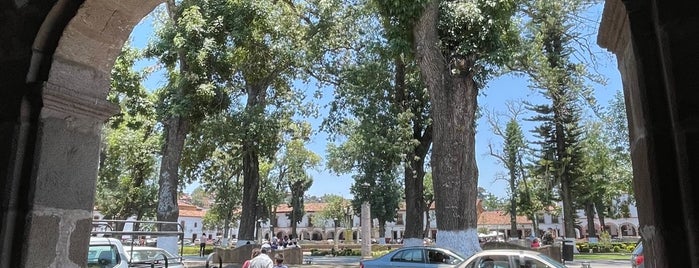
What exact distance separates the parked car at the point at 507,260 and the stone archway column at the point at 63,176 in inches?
247

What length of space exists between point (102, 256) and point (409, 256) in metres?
5.98

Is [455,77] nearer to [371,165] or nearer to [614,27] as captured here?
[614,27]

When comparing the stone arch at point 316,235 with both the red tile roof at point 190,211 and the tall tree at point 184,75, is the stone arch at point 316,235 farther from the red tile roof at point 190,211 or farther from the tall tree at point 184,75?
the tall tree at point 184,75

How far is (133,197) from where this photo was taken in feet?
92.5

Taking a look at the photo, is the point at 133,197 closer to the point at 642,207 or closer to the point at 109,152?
the point at 109,152

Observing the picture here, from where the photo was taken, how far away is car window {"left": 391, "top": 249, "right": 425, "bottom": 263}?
10.8 metres

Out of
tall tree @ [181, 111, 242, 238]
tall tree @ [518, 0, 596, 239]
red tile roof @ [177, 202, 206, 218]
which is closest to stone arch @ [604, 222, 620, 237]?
tall tree @ [518, 0, 596, 239]

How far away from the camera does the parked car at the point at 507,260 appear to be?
7768 millimetres

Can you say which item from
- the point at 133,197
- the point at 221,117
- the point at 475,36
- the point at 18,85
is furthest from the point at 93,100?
the point at 133,197

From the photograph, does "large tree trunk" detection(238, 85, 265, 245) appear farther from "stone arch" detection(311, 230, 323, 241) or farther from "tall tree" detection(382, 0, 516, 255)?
"stone arch" detection(311, 230, 323, 241)

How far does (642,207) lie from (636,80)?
1.61ft

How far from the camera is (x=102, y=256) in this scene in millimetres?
7801

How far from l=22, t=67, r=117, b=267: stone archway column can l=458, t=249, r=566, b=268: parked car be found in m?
6.26

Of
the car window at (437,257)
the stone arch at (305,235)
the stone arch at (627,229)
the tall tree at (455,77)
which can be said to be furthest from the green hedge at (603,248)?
the stone arch at (305,235)
